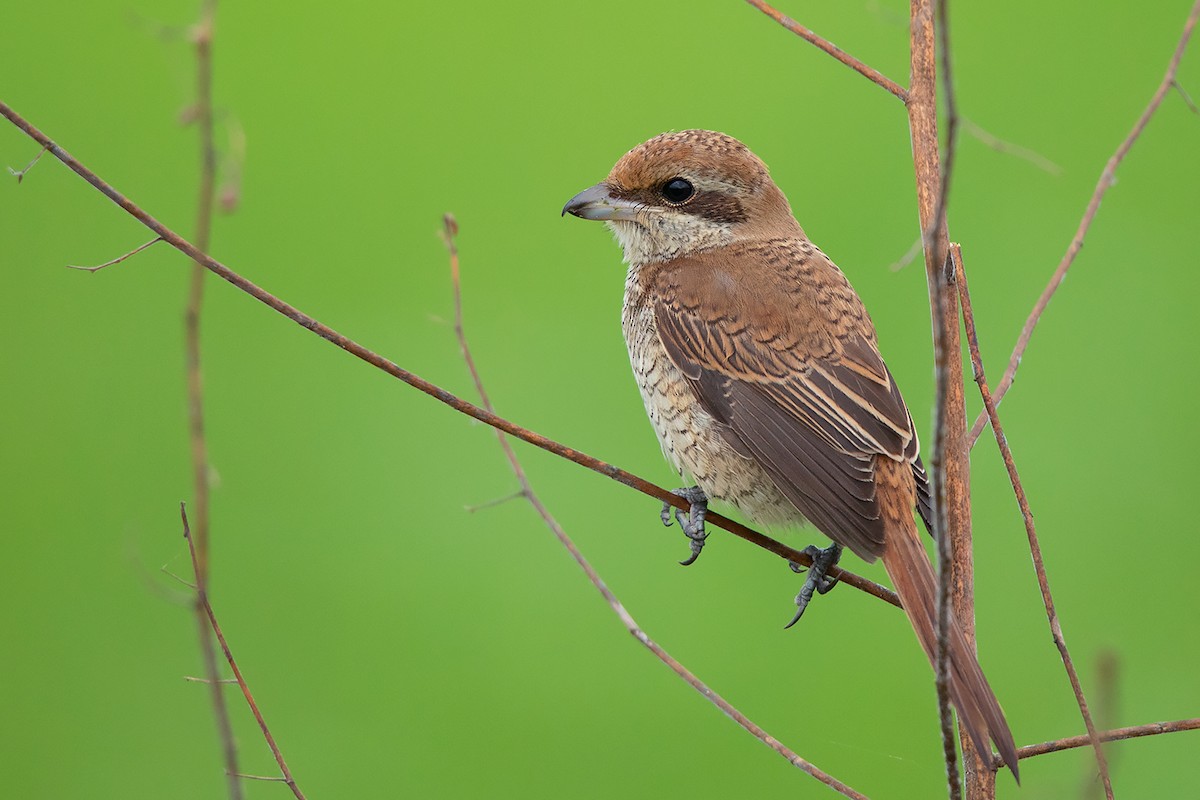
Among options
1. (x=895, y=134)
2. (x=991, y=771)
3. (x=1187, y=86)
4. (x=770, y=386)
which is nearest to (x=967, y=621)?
(x=991, y=771)

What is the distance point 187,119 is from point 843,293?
163 cm

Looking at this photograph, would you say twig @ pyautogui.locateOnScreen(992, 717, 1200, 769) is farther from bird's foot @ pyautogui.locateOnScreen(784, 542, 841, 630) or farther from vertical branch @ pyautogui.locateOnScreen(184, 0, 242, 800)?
vertical branch @ pyautogui.locateOnScreen(184, 0, 242, 800)

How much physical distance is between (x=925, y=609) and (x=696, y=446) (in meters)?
0.70

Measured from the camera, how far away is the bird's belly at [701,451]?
282 cm

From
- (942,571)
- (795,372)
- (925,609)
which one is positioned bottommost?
(925,609)

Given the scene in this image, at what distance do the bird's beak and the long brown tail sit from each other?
0.90m

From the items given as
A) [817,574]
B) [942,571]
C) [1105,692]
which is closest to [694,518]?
[817,574]

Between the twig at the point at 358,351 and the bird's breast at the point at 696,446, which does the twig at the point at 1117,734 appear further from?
the bird's breast at the point at 696,446

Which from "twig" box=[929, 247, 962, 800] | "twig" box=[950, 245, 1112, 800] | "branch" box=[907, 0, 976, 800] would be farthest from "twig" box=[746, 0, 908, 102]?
"twig" box=[929, 247, 962, 800]

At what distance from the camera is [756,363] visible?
2863 mm

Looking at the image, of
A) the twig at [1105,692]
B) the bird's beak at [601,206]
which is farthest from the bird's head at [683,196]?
the twig at [1105,692]

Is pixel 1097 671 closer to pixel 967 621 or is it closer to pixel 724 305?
pixel 967 621

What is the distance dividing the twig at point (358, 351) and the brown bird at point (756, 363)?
0.20 meters

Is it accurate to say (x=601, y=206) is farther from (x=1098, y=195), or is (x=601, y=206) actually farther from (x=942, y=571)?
(x=942, y=571)
